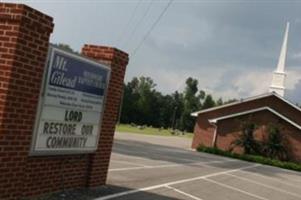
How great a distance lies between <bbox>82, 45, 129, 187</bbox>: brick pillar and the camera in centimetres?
1255

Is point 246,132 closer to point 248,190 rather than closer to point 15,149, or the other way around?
point 248,190

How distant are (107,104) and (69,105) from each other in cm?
185

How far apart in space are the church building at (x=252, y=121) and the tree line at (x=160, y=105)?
207ft

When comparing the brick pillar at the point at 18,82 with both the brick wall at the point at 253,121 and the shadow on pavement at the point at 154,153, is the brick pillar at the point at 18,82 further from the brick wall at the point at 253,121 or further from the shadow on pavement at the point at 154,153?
the brick wall at the point at 253,121

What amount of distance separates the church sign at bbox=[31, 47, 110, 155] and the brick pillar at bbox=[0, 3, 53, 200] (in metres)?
0.35

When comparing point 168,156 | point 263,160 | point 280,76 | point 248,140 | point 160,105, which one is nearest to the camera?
point 168,156

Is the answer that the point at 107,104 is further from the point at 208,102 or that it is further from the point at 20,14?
the point at 208,102

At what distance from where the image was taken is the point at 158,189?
14.5 m

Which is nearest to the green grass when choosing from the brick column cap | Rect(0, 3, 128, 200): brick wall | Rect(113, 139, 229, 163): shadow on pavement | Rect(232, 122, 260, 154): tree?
Rect(232, 122, 260, 154): tree

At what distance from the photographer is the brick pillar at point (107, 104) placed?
1255 cm

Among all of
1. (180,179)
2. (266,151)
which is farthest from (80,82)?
(266,151)

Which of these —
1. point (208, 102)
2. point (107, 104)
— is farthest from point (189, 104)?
point (107, 104)

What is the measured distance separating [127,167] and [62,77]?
8.78 meters

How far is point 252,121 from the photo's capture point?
46.0 meters
